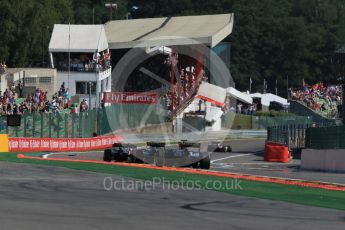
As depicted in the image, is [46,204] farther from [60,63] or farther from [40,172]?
[60,63]

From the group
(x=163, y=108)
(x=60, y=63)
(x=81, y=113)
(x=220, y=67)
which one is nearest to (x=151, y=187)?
(x=81, y=113)

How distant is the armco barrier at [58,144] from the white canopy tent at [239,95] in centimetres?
3038

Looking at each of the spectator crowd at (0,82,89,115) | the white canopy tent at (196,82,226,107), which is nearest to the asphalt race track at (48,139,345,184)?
the spectator crowd at (0,82,89,115)

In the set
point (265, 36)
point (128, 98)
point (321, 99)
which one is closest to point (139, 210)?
point (128, 98)

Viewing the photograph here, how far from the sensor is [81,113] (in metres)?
46.8

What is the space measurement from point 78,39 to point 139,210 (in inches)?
2029

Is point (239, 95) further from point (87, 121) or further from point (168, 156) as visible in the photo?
point (168, 156)

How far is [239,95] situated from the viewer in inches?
3167

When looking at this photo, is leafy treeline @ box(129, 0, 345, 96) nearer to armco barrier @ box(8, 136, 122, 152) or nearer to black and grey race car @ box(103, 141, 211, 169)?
armco barrier @ box(8, 136, 122, 152)

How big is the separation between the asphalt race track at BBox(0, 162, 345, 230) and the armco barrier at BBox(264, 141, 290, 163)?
69.7ft

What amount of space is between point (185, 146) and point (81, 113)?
18875 mm

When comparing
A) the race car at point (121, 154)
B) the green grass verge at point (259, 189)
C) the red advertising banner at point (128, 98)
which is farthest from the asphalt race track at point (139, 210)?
the red advertising banner at point (128, 98)

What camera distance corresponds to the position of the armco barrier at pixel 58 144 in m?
39.8

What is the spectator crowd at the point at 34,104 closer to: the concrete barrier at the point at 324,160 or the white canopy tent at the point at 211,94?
the concrete barrier at the point at 324,160
